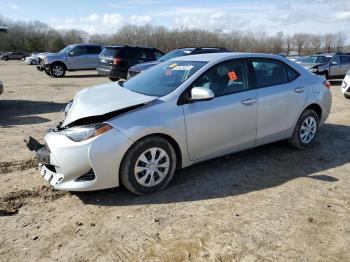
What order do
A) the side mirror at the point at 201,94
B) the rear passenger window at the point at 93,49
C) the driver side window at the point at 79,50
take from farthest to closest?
the rear passenger window at the point at 93,49, the driver side window at the point at 79,50, the side mirror at the point at 201,94

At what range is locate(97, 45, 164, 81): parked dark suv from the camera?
17016 mm

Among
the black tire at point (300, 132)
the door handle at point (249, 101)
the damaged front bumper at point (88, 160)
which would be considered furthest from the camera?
the black tire at point (300, 132)

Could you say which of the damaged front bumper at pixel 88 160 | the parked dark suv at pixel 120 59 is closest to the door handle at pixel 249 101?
the damaged front bumper at pixel 88 160

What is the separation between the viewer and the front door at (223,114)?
15.5ft

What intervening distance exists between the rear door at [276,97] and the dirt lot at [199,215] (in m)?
0.47

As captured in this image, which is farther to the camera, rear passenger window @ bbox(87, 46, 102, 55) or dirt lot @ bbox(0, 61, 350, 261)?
rear passenger window @ bbox(87, 46, 102, 55)

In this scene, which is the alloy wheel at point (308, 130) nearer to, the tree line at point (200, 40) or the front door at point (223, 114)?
the front door at point (223, 114)

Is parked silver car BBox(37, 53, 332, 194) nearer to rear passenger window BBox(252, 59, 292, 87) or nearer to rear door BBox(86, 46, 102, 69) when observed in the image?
rear passenger window BBox(252, 59, 292, 87)

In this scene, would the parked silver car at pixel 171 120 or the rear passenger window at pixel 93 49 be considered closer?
the parked silver car at pixel 171 120

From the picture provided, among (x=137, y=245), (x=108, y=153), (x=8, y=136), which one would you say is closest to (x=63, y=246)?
(x=137, y=245)

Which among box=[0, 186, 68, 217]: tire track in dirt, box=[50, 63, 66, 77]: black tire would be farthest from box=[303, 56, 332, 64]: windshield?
box=[0, 186, 68, 217]: tire track in dirt

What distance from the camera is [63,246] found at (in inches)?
136

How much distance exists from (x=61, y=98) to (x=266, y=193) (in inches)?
364

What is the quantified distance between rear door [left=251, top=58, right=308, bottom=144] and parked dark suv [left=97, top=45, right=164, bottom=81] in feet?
39.0
